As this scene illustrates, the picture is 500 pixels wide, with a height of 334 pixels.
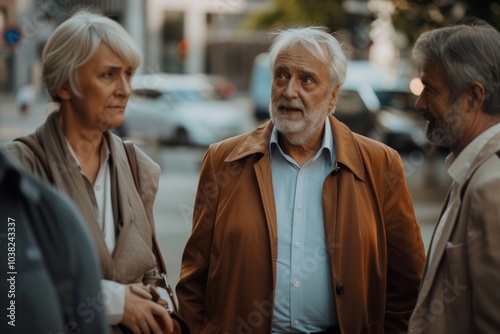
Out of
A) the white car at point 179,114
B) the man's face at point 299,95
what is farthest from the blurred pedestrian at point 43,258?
the white car at point 179,114

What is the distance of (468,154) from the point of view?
3.34 m

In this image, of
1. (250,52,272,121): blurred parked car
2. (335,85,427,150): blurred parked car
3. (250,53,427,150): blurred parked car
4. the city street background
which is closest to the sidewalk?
the city street background

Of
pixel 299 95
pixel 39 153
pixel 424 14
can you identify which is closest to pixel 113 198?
pixel 39 153

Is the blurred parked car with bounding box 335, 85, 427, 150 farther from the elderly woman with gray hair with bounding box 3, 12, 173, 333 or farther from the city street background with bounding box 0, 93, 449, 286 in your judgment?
the elderly woman with gray hair with bounding box 3, 12, 173, 333

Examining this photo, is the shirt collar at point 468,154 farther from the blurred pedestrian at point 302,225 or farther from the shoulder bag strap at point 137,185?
the shoulder bag strap at point 137,185

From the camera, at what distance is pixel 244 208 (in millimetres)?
4004

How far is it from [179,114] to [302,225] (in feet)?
72.5

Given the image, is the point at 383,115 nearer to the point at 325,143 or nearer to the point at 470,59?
the point at 325,143

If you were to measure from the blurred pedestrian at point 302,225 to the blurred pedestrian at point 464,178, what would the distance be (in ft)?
1.64

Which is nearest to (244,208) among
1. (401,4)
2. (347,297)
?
(347,297)

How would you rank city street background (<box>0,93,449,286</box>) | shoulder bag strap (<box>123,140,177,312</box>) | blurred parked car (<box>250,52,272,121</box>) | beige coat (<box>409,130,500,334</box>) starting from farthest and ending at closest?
blurred parked car (<box>250,52,272,121</box>), city street background (<box>0,93,449,286</box>), shoulder bag strap (<box>123,140,177,312</box>), beige coat (<box>409,130,500,334</box>)

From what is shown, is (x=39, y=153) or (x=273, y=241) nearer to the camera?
(x=39, y=153)

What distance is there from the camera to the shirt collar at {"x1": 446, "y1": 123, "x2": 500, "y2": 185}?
3.32m

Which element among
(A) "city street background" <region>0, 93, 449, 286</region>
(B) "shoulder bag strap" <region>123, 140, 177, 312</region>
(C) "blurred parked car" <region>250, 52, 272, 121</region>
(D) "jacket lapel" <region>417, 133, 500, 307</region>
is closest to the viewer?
(D) "jacket lapel" <region>417, 133, 500, 307</region>
